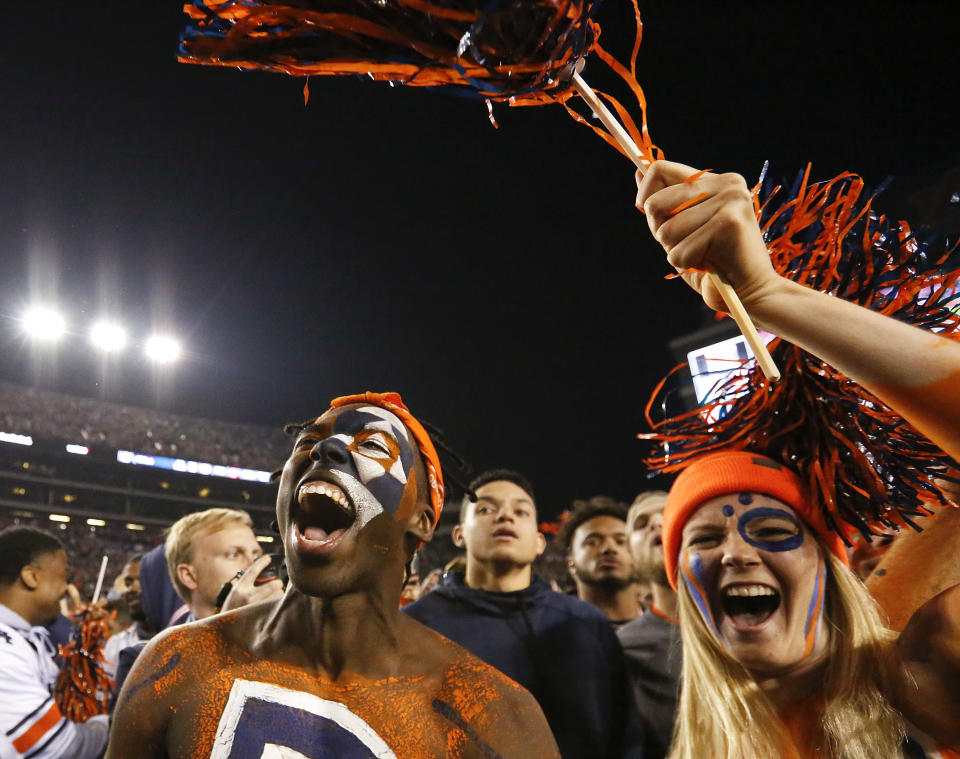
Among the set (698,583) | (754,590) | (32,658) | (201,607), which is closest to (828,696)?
(754,590)

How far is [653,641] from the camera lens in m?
3.44

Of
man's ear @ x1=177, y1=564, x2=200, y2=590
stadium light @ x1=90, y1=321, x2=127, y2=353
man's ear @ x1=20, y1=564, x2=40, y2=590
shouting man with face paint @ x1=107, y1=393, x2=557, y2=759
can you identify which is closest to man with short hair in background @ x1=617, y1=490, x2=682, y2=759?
shouting man with face paint @ x1=107, y1=393, x2=557, y2=759

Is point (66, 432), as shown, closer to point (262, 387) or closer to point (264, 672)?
point (262, 387)

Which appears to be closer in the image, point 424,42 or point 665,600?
point 424,42

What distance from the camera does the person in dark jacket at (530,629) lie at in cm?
288

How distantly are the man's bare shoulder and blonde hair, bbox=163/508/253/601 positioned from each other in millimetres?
2029

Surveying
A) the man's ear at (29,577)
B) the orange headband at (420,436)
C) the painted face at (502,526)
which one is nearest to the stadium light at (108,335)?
the man's ear at (29,577)

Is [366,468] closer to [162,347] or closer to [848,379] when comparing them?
[848,379]

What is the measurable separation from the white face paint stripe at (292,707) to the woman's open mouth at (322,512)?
14.0 inches

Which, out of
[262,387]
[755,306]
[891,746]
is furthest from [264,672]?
[262,387]

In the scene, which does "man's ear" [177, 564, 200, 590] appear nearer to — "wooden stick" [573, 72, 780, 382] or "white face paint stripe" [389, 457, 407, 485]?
"white face paint stripe" [389, 457, 407, 485]

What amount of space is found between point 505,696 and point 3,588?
365cm

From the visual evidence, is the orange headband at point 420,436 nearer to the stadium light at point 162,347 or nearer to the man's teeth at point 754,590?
the man's teeth at point 754,590

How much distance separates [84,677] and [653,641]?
3.36 meters
